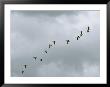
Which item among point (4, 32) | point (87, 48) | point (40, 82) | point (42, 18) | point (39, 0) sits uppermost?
point (39, 0)

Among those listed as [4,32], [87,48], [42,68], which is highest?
[4,32]

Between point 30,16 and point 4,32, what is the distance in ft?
0.72

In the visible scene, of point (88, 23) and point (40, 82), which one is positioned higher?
point (88, 23)

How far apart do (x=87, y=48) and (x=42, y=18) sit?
38 centimetres

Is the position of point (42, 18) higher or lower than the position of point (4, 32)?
higher

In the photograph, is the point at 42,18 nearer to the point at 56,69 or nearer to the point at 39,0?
the point at 39,0

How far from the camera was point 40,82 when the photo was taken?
1.38 m

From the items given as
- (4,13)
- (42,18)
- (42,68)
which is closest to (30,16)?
(42,18)

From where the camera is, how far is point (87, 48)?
1.37 meters

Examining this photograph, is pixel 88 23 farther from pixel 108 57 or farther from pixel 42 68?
pixel 42 68

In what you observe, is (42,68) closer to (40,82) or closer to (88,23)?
(40,82)

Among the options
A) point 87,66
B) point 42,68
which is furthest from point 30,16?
point 87,66

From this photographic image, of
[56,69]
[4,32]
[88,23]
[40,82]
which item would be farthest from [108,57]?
[4,32]

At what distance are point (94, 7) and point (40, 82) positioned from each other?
2.18ft
